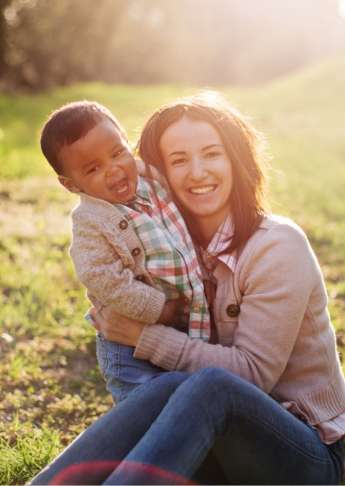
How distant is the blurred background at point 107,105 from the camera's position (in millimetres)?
3662

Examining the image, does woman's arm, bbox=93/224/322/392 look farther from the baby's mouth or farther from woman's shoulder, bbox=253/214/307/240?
the baby's mouth

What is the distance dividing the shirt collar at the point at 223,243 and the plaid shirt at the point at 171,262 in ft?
0.28

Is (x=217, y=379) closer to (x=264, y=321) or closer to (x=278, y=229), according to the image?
(x=264, y=321)

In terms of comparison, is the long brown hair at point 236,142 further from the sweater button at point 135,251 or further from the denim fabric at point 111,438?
the denim fabric at point 111,438

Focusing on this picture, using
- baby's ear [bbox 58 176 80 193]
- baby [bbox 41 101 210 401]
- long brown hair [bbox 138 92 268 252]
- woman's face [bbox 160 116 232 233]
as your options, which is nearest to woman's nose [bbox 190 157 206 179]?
woman's face [bbox 160 116 232 233]

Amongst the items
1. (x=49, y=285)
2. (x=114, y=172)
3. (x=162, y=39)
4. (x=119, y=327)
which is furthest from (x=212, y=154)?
(x=162, y=39)

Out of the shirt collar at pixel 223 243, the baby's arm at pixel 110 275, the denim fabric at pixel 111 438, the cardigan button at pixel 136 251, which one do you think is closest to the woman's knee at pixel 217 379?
the denim fabric at pixel 111 438

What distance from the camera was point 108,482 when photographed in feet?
6.86

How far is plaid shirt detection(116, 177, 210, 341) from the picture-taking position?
2.73m

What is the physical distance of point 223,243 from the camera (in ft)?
9.18

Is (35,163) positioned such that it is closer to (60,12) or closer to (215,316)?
(215,316)

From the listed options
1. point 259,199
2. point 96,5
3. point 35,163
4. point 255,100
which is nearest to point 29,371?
point 259,199

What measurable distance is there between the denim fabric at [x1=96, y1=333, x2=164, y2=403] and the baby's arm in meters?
0.19

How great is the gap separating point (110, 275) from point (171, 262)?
0.27 meters
